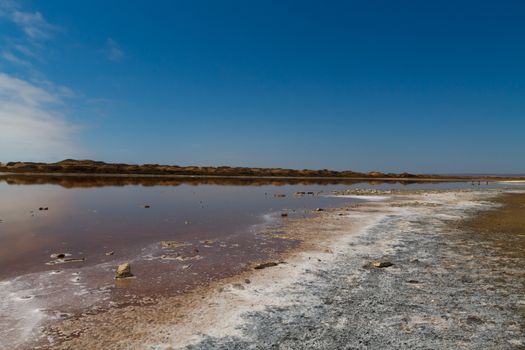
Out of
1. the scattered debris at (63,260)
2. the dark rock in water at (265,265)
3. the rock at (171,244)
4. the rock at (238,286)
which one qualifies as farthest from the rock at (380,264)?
the scattered debris at (63,260)

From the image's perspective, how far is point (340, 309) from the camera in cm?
730

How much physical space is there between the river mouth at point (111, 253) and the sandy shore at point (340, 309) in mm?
661

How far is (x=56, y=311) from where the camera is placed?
7.17 metres

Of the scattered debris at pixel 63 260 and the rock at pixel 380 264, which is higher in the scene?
the rock at pixel 380 264

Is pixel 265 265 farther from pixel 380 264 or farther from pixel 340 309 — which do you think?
pixel 340 309

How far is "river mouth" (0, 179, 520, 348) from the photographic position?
7727 millimetres

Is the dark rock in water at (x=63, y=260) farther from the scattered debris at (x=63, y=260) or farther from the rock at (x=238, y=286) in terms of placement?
the rock at (x=238, y=286)

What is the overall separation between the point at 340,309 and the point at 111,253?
760 centimetres

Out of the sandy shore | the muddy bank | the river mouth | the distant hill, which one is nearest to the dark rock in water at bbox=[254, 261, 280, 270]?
the sandy shore

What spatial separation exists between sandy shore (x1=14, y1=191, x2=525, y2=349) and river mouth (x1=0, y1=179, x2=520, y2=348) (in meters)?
0.66

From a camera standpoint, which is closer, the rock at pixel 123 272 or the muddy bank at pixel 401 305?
the muddy bank at pixel 401 305

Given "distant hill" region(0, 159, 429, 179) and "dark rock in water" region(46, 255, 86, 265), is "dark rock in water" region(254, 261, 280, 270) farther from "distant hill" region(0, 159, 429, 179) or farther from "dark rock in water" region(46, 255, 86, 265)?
"distant hill" region(0, 159, 429, 179)

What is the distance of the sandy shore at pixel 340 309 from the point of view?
605cm

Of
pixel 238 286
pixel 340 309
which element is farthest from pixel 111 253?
pixel 340 309
